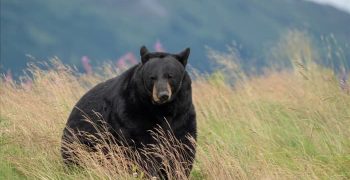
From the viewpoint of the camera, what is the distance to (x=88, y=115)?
661 centimetres

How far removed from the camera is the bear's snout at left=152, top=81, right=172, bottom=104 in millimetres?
5742

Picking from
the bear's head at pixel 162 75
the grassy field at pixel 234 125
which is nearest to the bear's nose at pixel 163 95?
the bear's head at pixel 162 75

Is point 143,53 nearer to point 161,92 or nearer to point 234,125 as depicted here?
point 161,92

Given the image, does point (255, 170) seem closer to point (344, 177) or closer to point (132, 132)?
point (344, 177)

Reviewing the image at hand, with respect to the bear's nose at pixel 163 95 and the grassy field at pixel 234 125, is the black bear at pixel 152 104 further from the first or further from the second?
the grassy field at pixel 234 125

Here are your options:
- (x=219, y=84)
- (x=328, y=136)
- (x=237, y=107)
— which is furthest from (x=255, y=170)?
(x=219, y=84)

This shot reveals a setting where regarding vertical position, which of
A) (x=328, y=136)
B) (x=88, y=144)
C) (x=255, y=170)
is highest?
(x=328, y=136)

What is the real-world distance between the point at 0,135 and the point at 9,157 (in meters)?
0.79

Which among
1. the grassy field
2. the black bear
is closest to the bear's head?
the black bear

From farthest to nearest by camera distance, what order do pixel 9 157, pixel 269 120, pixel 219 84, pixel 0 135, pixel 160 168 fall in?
1. pixel 219 84
2. pixel 269 120
3. pixel 0 135
4. pixel 9 157
5. pixel 160 168

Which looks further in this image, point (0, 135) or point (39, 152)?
point (0, 135)

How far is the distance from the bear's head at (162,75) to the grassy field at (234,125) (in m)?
0.50

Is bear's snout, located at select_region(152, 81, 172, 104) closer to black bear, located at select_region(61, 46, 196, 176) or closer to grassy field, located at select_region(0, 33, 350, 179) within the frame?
black bear, located at select_region(61, 46, 196, 176)

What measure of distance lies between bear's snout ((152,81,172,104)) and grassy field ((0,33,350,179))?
18.8 inches
